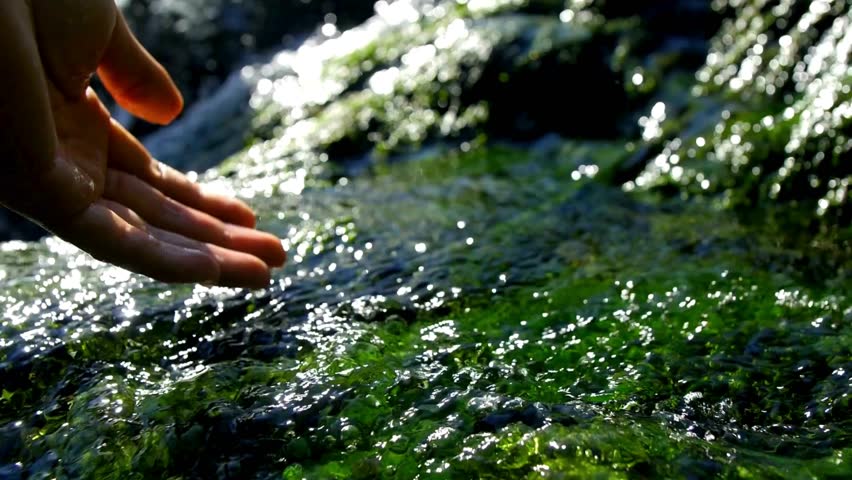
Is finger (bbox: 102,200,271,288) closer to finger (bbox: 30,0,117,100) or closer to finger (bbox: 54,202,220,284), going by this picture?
finger (bbox: 54,202,220,284)

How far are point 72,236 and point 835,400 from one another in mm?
2650

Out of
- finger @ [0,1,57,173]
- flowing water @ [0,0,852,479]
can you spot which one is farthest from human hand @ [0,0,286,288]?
flowing water @ [0,0,852,479]

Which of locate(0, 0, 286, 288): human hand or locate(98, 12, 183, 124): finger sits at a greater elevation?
locate(98, 12, 183, 124): finger

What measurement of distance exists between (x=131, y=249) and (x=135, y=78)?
1.00 meters

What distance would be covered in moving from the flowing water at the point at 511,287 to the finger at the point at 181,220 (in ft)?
0.99

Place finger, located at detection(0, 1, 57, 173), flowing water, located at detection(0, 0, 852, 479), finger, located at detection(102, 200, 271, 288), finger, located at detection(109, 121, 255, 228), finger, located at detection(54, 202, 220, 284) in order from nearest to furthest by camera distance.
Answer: finger, located at detection(0, 1, 57, 173)
flowing water, located at detection(0, 0, 852, 479)
finger, located at detection(54, 202, 220, 284)
finger, located at detection(102, 200, 271, 288)
finger, located at detection(109, 121, 255, 228)

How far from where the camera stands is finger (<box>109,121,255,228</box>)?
338 centimetres

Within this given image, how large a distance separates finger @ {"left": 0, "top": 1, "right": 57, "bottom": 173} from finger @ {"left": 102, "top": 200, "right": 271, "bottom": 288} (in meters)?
0.49

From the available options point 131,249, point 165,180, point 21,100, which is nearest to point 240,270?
point 131,249

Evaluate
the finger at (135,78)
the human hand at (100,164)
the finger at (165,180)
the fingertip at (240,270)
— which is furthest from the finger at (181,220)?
the finger at (135,78)

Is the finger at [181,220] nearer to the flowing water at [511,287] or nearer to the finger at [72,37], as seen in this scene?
the flowing water at [511,287]

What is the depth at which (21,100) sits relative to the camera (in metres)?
2.31

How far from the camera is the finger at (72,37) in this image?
2.69 metres

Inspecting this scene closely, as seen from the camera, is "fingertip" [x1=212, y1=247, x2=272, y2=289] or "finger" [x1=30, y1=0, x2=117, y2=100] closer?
"finger" [x1=30, y1=0, x2=117, y2=100]
